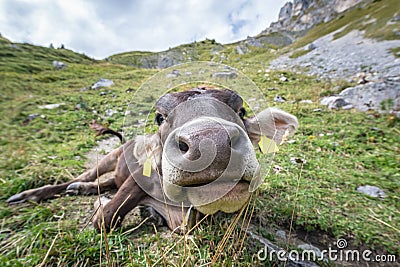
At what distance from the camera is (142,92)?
2.65 meters

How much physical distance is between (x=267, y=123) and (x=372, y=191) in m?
1.79

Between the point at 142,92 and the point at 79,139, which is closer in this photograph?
the point at 142,92

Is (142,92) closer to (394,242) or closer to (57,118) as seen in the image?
(394,242)

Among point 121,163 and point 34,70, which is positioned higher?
point 34,70


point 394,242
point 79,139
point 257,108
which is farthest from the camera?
point 79,139

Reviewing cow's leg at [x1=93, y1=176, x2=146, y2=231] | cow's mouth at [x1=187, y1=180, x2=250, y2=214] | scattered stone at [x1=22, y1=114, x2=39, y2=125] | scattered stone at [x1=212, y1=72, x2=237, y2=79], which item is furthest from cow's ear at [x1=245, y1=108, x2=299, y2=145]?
scattered stone at [x1=22, y1=114, x2=39, y2=125]

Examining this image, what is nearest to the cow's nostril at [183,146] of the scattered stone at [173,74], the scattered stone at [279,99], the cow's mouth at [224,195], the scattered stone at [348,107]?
the cow's mouth at [224,195]

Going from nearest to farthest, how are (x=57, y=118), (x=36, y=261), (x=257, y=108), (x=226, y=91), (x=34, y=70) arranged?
(x=36, y=261)
(x=226, y=91)
(x=257, y=108)
(x=57, y=118)
(x=34, y=70)

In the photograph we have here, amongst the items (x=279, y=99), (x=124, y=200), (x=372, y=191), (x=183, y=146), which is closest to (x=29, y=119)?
(x=124, y=200)

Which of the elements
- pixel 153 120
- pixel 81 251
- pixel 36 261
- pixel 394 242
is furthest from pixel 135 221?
pixel 394 242

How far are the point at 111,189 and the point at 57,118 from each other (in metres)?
5.70

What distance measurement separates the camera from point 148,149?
274 cm

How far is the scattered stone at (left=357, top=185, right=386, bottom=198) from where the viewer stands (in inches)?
119

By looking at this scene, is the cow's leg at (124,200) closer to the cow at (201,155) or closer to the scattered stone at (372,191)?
the cow at (201,155)
